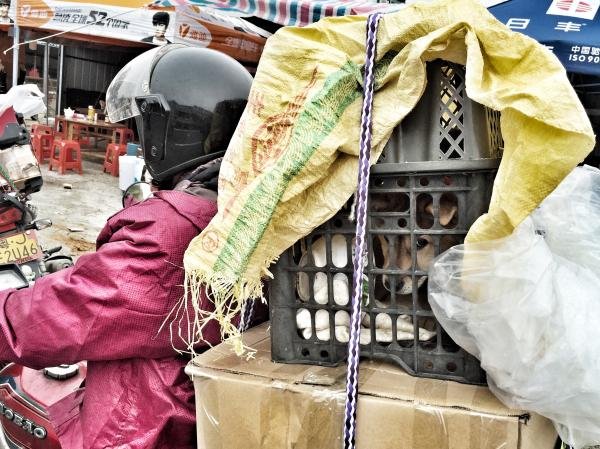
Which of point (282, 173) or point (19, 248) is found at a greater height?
point (282, 173)

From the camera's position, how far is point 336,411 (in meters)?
1.21

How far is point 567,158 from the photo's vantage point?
1014 mm

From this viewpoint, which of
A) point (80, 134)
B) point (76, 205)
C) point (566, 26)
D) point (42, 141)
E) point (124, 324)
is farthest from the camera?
point (80, 134)

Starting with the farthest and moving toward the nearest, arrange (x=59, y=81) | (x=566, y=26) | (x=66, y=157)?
1. (x=59, y=81)
2. (x=66, y=157)
3. (x=566, y=26)

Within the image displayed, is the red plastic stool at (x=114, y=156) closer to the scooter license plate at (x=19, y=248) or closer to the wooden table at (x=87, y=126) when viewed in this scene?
the wooden table at (x=87, y=126)

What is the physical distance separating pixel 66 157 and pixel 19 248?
778 cm

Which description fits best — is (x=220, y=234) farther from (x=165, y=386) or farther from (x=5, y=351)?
(x=5, y=351)

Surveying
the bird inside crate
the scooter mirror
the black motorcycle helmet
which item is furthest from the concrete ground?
the bird inside crate

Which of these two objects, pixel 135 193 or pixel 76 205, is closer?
pixel 135 193

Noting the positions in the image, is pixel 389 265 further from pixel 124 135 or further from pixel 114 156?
pixel 124 135

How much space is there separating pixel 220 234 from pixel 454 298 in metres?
0.49

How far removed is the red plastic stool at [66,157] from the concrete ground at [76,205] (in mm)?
125

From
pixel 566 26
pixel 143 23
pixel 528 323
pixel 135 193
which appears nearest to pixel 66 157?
pixel 143 23

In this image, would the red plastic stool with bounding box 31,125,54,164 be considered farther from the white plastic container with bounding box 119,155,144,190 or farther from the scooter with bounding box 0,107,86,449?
the scooter with bounding box 0,107,86,449
